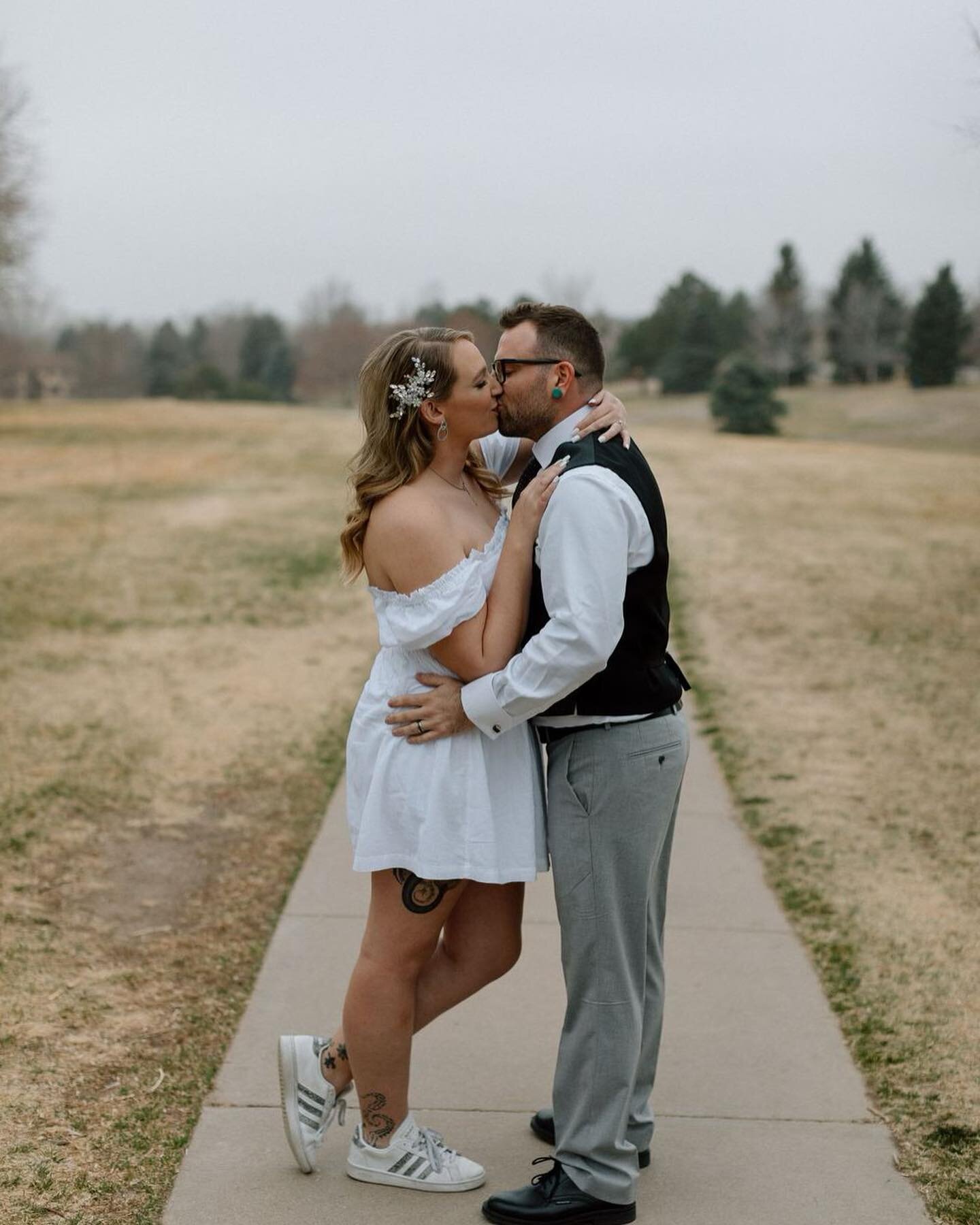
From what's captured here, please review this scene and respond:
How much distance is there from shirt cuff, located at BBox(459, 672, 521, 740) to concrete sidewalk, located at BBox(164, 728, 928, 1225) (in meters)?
1.18

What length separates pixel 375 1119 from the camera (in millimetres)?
3314

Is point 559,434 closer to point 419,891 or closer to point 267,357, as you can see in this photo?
point 419,891

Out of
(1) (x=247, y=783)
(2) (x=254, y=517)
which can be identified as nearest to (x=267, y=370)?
(2) (x=254, y=517)

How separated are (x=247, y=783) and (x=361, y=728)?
4.07 meters

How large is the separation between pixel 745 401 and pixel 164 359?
50.1 meters

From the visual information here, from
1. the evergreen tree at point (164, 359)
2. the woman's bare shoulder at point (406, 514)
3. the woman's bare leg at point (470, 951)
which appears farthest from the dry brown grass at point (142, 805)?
the evergreen tree at point (164, 359)

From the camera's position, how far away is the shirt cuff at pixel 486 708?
2.99m

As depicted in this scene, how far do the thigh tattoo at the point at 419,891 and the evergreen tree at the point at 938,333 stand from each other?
199 ft

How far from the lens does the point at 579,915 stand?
3.11 metres

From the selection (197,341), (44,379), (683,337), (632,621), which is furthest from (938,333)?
(632,621)

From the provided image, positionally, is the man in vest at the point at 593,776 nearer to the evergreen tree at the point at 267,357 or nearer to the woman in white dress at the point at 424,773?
the woman in white dress at the point at 424,773

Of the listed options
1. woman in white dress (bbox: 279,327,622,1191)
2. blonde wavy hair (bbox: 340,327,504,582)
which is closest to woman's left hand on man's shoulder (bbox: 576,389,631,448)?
woman in white dress (bbox: 279,327,622,1191)

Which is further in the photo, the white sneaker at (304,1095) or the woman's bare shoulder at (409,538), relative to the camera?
the white sneaker at (304,1095)

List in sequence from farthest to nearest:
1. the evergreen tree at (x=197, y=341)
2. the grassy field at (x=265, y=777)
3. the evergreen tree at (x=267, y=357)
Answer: the evergreen tree at (x=197, y=341) < the evergreen tree at (x=267, y=357) < the grassy field at (x=265, y=777)
